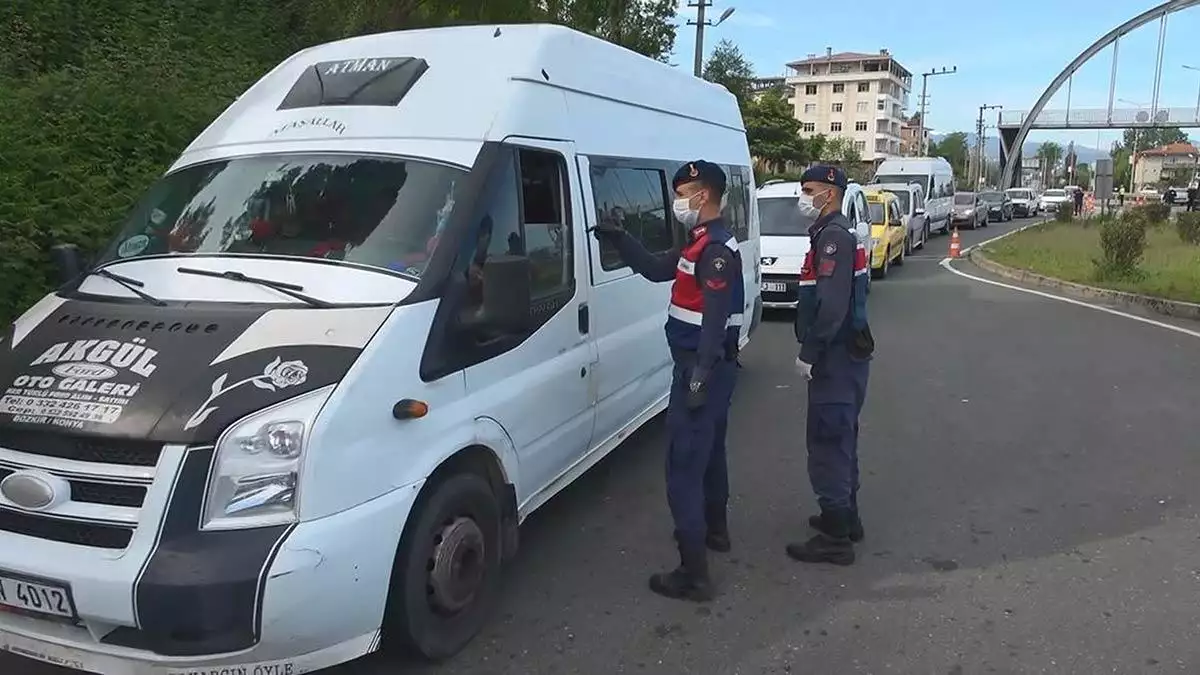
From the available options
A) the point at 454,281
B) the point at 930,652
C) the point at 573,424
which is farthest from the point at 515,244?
the point at 930,652

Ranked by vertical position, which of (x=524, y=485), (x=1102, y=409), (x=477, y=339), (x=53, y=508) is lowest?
(x=1102, y=409)

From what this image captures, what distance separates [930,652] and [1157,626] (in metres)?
1.05

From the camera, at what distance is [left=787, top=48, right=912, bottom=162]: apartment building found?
115062 millimetres

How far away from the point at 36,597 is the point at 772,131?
175ft

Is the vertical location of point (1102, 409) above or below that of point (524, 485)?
below

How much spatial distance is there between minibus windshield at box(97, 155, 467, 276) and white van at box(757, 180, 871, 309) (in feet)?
26.7

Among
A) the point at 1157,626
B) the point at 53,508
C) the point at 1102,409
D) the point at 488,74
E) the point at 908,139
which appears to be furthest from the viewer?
the point at 908,139

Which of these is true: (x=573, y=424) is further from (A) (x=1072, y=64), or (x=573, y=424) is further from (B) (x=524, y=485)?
(A) (x=1072, y=64)

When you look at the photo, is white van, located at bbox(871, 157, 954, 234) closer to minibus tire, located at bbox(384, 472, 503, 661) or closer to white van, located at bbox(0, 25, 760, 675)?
white van, located at bbox(0, 25, 760, 675)

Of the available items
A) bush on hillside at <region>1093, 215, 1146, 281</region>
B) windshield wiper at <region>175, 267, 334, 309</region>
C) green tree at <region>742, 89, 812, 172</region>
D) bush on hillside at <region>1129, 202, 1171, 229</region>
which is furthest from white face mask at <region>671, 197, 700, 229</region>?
green tree at <region>742, 89, 812, 172</region>

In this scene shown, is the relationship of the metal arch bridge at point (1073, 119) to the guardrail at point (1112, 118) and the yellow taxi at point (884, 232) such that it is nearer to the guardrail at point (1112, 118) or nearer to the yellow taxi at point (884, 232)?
the guardrail at point (1112, 118)

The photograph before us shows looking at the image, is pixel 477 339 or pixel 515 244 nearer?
pixel 477 339

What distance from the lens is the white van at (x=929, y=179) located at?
30.6m

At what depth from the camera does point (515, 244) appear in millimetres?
4109
